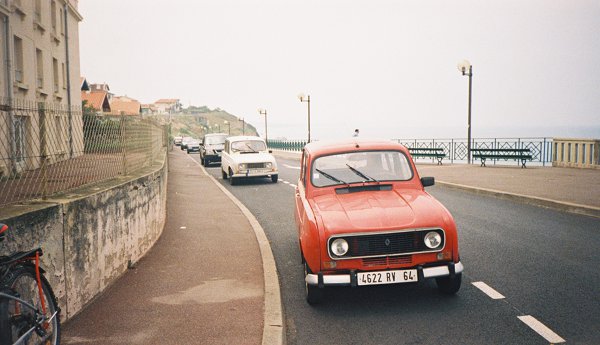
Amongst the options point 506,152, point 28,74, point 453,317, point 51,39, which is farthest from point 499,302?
point 51,39

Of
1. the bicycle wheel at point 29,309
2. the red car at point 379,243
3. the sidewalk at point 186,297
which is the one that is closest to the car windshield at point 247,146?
the sidewalk at point 186,297

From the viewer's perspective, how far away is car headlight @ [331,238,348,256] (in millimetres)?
5102

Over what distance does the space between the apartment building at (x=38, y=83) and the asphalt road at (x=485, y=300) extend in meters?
2.87

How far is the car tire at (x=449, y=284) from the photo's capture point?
214 inches

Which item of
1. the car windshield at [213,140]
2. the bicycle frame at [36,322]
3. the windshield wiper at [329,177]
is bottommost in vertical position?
the bicycle frame at [36,322]

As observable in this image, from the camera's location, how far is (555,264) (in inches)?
265

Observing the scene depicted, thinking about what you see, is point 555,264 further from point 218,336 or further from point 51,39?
point 51,39

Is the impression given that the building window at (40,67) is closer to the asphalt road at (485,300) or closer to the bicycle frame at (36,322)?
the asphalt road at (485,300)

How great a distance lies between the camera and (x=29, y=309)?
11.5ft

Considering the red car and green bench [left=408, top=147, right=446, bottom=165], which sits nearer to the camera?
the red car

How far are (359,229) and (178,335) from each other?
1.91 meters

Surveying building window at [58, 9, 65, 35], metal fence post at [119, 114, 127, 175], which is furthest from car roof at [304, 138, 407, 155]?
building window at [58, 9, 65, 35]

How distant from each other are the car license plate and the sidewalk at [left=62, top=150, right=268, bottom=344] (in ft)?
3.39

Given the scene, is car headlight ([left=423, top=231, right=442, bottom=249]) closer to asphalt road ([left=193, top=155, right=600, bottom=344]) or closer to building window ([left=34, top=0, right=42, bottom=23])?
asphalt road ([left=193, top=155, right=600, bottom=344])
